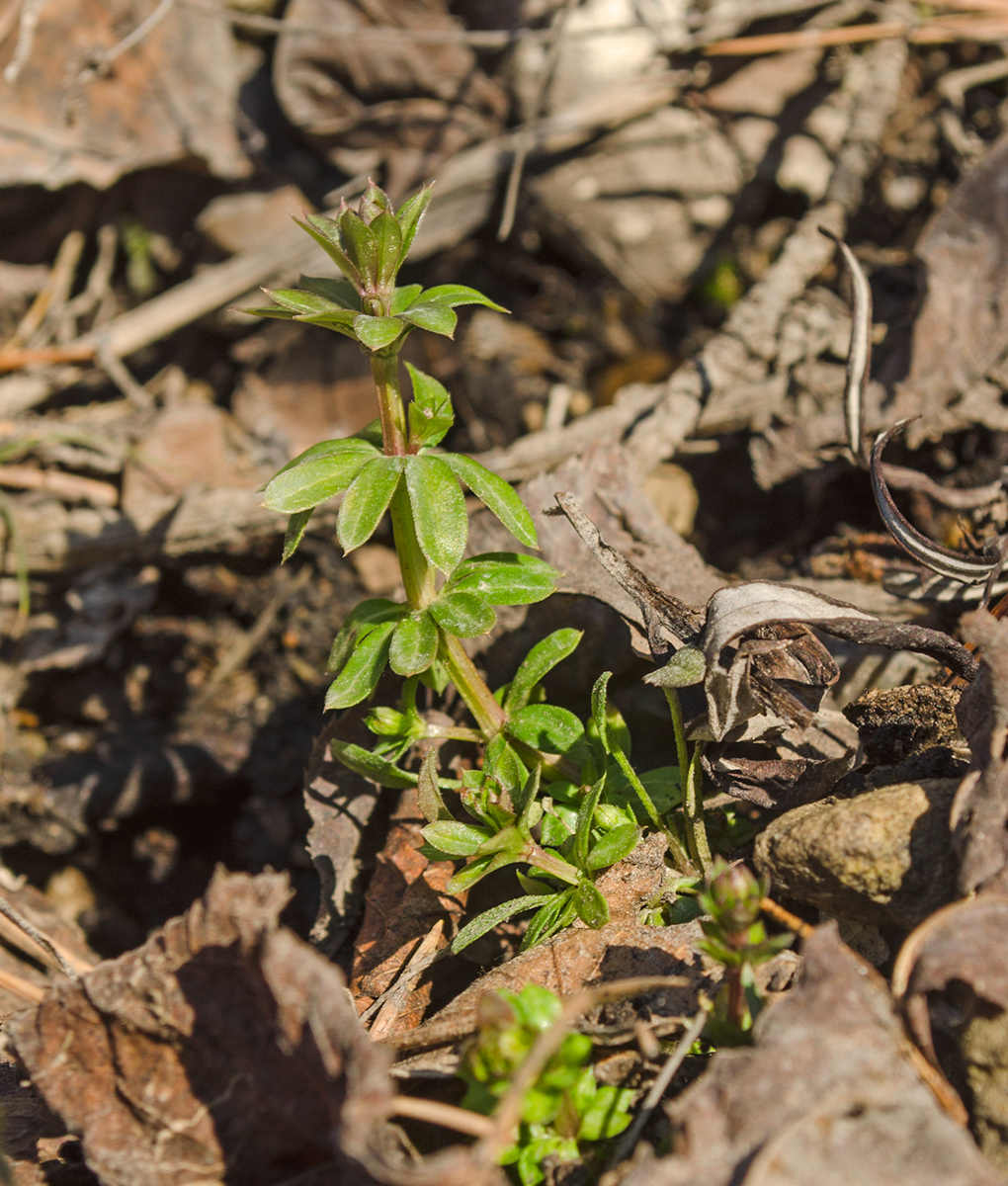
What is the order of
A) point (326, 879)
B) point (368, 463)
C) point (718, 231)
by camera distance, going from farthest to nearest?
point (718, 231), point (326, 879), point (368, 463)

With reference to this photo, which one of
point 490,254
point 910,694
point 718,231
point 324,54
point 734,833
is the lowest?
point 734,833

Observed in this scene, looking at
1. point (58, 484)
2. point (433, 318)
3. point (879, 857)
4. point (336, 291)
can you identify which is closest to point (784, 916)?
point (879, 857)

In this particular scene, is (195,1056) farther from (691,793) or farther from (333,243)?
(333,243)

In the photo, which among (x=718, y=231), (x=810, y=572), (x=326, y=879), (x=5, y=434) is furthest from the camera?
(x=718, y=231)

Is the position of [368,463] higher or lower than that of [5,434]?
lower

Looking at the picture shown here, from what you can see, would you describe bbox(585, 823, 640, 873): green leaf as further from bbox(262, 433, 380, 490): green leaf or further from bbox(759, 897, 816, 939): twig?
bbox(262, 433, 380, 490): green leaf

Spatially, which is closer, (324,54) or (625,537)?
(625,537)

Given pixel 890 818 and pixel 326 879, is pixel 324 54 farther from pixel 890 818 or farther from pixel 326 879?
pixel 890 818

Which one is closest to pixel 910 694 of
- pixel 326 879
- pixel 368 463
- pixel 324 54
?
pixel 368 463
